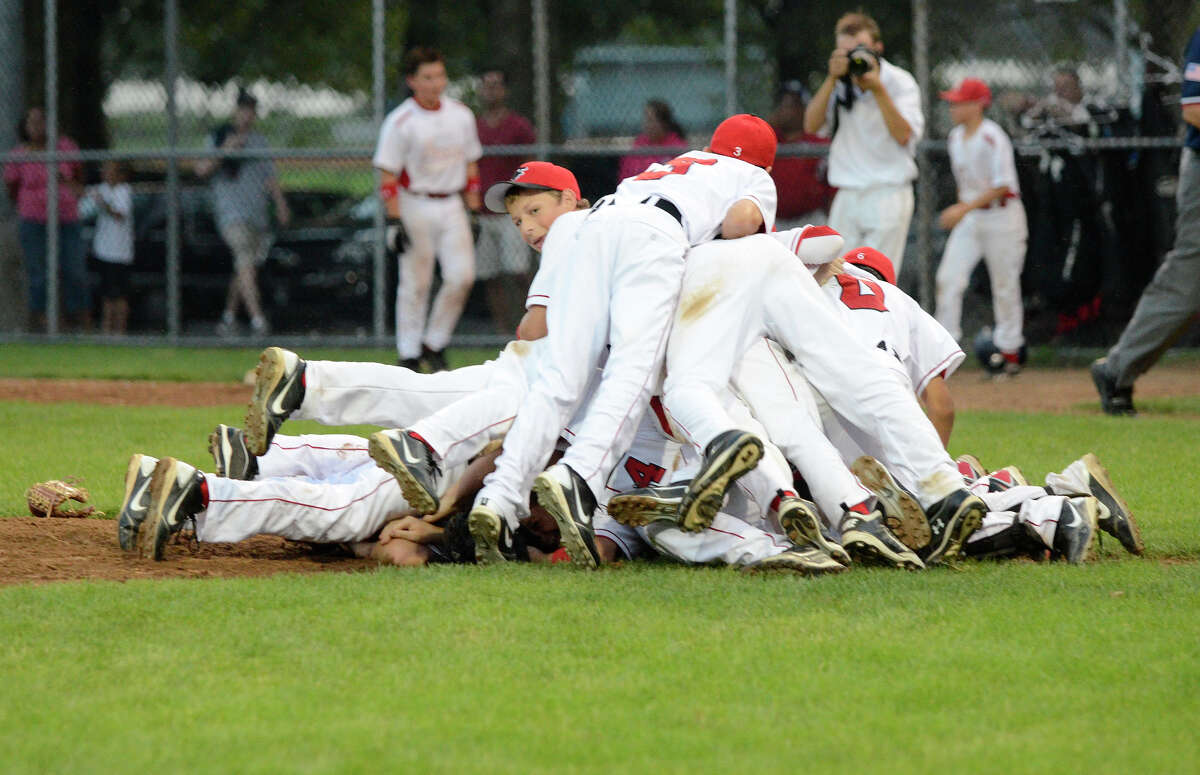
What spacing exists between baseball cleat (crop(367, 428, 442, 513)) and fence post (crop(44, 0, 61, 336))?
1100 centimetres

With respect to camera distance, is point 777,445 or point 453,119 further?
point 453,119

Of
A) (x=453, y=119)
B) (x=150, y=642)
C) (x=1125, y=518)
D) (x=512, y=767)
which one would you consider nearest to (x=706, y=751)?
(x=512, y=767)

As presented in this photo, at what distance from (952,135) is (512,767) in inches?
397

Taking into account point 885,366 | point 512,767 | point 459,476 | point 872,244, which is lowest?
point 512,767


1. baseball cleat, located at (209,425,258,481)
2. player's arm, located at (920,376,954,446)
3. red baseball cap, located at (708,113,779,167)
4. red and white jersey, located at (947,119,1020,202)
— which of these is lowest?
baseball cleat, located at (209,425,258,481)

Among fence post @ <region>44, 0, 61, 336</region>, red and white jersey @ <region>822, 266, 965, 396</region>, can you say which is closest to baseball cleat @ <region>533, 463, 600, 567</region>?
red and white jersey @ <region>822, 266, 965, 396</region>

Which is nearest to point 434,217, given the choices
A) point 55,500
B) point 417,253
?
point 417,253

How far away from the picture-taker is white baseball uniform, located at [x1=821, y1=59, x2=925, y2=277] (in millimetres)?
10977

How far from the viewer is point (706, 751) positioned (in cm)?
323

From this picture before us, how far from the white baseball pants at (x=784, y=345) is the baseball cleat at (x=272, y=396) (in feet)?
4.54

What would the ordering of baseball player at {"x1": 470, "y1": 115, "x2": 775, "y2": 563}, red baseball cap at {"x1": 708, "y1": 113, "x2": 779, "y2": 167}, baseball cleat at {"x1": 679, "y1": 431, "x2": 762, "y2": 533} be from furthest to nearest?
1. red baseball cap at {"x1": 708, "y1": 113, "x2": 779, "y2": 167}
2. baseball player at {"x1": 470, "y1": 115, "x2": 775, "y2": 563}
3. baseball cleat at {"x1": 679, "y1": 431, "x2": 762, "y2": 533}

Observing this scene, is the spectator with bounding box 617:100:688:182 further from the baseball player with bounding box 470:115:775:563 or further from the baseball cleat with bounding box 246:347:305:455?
the baseball cleat with bounding box 246:347:305:455

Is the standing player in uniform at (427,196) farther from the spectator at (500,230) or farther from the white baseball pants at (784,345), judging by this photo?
the white baseball pants at (784,345)

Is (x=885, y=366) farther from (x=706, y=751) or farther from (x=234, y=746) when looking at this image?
(x=234, y=746)
